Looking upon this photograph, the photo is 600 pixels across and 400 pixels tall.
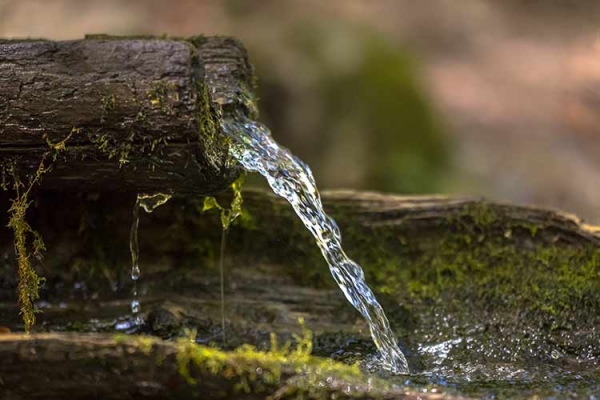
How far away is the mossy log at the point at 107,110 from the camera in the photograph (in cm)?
202

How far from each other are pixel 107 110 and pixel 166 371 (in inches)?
30.3

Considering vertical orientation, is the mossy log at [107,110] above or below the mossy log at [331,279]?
above

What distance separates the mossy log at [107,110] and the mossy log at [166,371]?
0.59 m

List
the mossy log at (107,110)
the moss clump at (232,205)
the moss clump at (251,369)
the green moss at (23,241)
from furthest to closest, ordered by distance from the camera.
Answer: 1. the moss clump at (232,205)
2. the green moss at (23,241)
3. the mossy log at (107,110)
4. the moss clump at (251,369)

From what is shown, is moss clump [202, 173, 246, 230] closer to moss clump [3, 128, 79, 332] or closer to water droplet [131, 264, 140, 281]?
water droplet [131, 264, 140, 281]

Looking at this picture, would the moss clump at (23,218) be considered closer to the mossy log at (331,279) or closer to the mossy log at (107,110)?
the mossy log at (107,110)

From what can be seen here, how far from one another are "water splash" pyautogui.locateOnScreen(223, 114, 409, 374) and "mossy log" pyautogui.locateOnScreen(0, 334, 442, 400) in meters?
0.66

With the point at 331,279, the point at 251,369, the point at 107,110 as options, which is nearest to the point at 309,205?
the point at 331,279

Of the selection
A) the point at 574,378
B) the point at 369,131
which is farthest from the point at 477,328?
Result: the point at 369,131

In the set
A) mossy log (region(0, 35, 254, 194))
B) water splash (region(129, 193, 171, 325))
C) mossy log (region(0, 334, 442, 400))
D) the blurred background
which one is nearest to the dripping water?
water splash (region(129, 193, 171, 325))

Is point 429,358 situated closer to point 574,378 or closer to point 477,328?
point 477,328

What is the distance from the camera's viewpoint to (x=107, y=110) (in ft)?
6.65

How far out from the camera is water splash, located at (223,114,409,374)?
7.85 feet

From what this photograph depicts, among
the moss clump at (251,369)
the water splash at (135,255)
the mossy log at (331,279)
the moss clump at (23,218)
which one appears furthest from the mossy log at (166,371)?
the water splash at (135,255)
